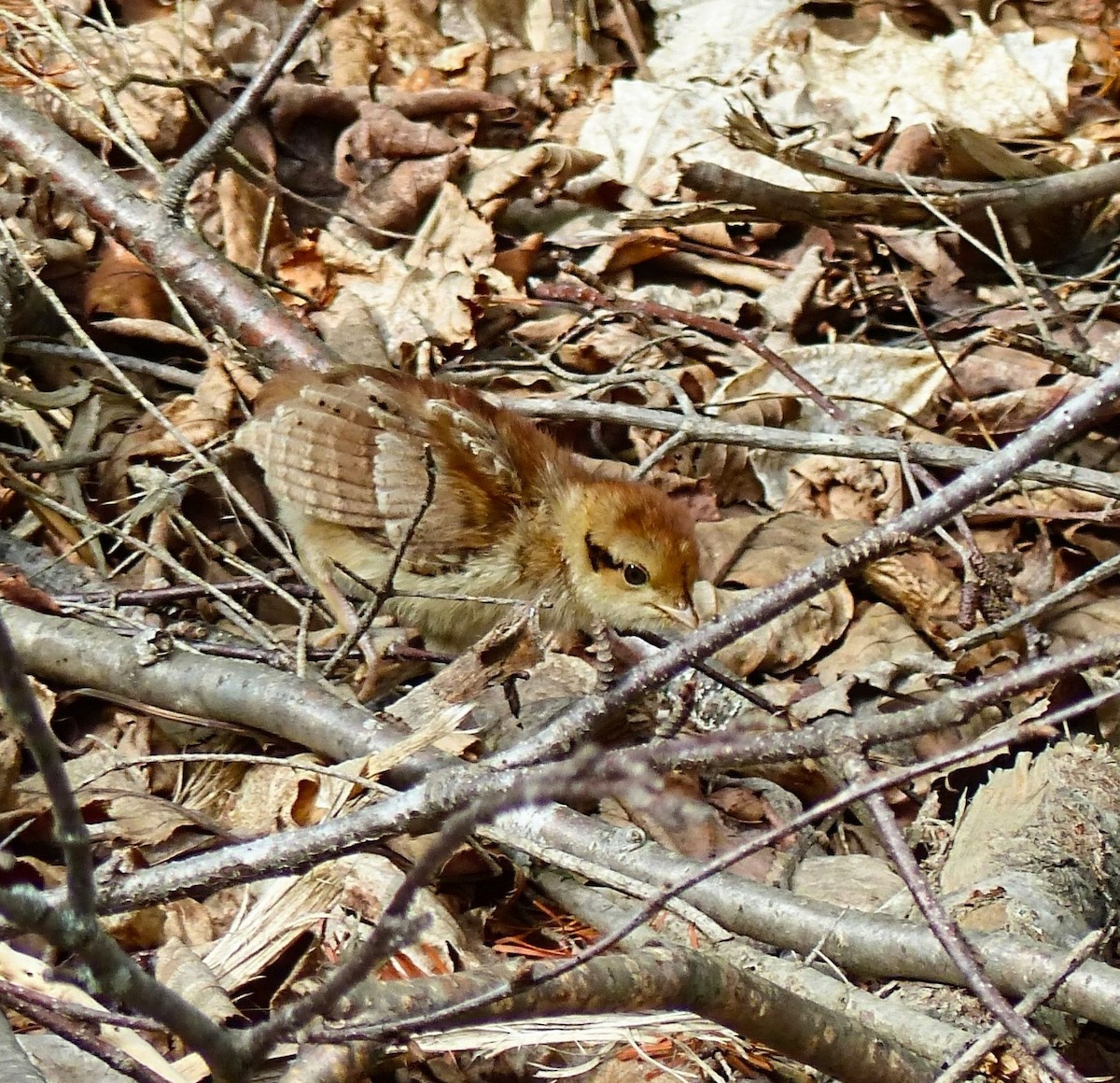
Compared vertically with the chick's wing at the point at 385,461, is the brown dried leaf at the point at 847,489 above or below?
below

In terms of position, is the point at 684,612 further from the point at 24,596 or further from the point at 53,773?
the point at 53,773

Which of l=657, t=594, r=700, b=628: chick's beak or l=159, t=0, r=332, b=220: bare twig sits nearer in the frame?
l=159, t=0, r=332, b=220: bare twig

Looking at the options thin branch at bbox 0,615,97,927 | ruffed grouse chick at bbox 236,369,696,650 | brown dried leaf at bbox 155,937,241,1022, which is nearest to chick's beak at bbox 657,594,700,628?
ruffed grouse chick at bbox 236,369,696,650

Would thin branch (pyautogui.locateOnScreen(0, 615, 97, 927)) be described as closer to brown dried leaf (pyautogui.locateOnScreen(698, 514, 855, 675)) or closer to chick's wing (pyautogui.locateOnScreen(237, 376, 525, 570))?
chick's wing (pyautogui.locateOnScreen(237, 376, 525, 570))

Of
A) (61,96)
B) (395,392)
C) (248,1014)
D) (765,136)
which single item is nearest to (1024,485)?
(765,136)

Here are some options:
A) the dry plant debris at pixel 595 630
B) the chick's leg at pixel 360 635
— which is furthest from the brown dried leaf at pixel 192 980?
the chick's leg at pixel 360 635

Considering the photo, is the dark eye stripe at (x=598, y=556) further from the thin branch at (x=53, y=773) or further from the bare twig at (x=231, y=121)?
the thin branch at (x=53, y=773)

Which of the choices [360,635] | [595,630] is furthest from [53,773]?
[360,635]
